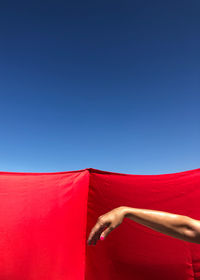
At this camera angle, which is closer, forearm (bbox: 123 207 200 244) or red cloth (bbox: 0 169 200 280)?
forearm (bbox: 123 207 200 244)

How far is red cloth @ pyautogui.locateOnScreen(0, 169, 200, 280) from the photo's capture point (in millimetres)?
2963

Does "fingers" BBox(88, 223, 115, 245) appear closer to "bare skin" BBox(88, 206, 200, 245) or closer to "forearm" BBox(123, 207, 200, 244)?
"bare skin" BBox(88, 206, 200, 245)

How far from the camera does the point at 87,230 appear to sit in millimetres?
3357

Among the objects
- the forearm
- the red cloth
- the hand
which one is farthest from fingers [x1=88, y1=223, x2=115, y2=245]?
the red cloth

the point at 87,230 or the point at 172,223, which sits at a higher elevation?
the point at 172,223

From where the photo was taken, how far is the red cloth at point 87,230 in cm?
296

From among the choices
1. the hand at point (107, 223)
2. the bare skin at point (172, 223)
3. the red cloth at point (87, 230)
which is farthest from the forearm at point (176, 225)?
the red cloth at point (87, 230)

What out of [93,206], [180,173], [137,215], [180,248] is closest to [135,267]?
[180,248]

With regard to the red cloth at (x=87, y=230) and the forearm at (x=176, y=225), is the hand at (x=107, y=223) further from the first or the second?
the red cloth at (x=87, y=230)

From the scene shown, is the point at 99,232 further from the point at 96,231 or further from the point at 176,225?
the point at 176,225

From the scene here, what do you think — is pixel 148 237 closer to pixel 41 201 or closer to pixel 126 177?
pixel 126 177

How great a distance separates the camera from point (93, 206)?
345 cm

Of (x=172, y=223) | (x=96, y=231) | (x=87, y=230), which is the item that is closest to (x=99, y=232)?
(x=96, y=231)

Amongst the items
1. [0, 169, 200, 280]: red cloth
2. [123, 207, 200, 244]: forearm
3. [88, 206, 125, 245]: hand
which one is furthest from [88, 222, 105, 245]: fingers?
[0, 169, 200, 280]: red cloth
